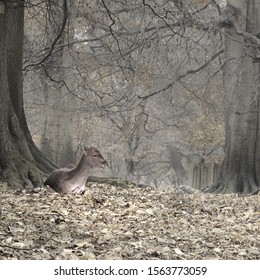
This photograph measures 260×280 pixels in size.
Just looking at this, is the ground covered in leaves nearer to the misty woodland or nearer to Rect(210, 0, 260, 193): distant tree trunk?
the misty woodland

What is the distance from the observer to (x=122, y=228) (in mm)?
8500

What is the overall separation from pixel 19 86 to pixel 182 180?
31876mm

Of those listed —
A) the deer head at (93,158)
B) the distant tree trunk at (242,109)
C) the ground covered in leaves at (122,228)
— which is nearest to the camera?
the ground covered in leaves at (122,228)

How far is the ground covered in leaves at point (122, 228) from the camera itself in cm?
695

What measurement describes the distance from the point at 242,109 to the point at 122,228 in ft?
34.1

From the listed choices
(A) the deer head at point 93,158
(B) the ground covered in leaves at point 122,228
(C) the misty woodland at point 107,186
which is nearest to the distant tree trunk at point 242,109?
(C) the misty woodland at point 107,186

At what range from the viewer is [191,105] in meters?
35.1

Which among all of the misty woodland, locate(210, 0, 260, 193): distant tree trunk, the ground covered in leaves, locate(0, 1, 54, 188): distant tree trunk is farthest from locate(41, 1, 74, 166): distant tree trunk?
the ground covered in leaves

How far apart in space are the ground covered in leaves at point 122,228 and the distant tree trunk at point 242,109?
5.29 m

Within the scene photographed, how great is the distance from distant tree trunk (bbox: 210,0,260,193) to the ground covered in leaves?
17.4 ft

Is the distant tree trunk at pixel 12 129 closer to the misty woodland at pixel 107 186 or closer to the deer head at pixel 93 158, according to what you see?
the misty woodland at pixel 107 186

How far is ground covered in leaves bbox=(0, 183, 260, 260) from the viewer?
6.95 metres

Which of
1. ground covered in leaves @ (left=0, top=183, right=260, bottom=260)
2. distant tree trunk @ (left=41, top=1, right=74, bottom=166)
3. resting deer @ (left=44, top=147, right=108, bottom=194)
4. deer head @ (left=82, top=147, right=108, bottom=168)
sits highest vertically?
distant tree trunk @ (left=41, top=1, right=74, bottom=166)

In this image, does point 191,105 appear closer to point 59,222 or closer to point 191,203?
point 191,203
